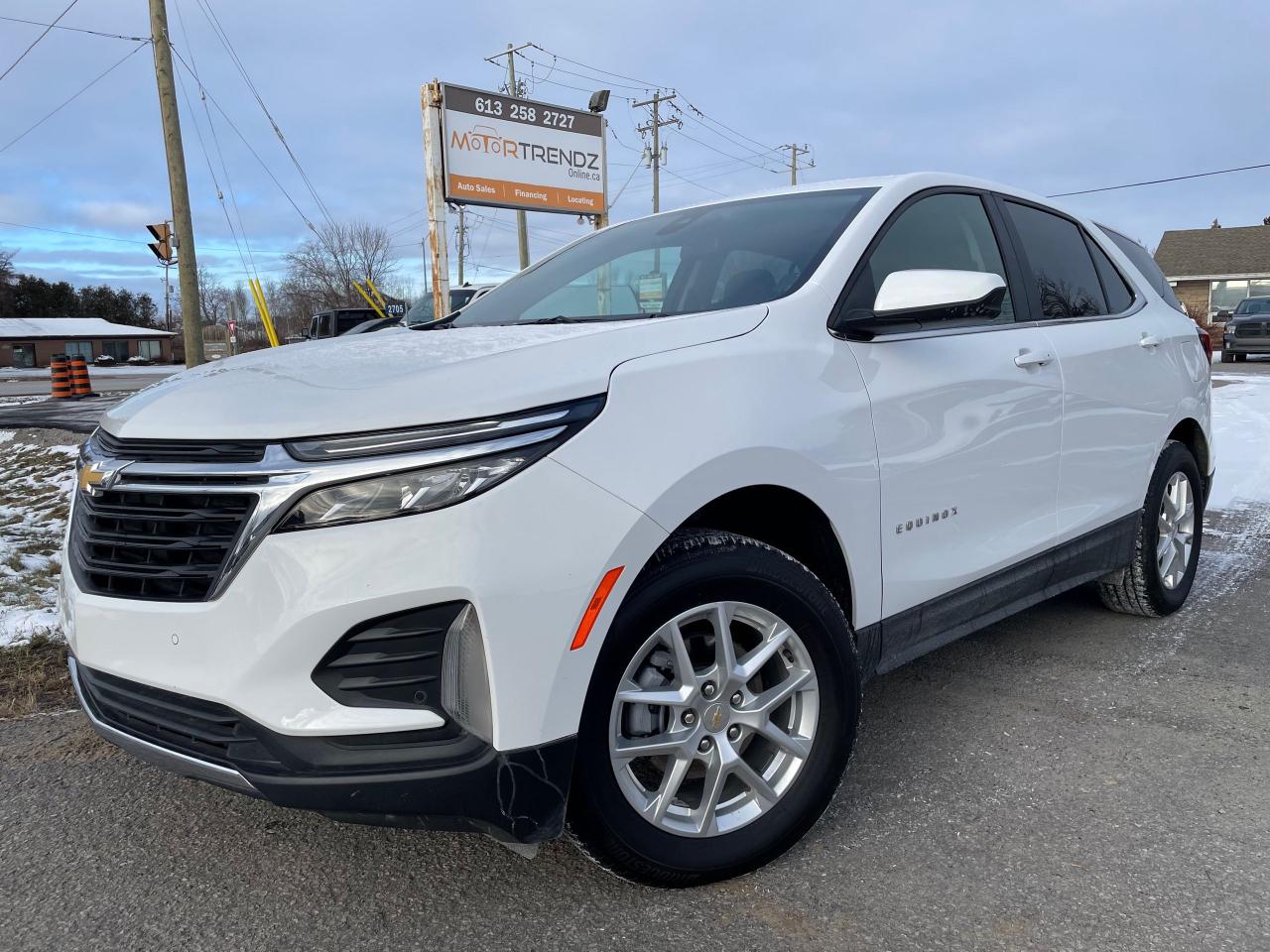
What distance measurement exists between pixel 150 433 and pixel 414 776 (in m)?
0.93

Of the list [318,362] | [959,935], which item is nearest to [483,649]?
[318,362]

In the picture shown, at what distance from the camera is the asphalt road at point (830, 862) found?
2.07m

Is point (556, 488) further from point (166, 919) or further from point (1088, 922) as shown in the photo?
point (1088, 922)

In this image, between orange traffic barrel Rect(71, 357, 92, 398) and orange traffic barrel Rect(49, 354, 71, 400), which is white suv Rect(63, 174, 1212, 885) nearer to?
orange traffic barrel Rect(71, 357, 92, 398)

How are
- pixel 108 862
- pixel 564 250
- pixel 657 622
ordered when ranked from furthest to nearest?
pixel 564 250, pixel 108 862, pixel 657 622

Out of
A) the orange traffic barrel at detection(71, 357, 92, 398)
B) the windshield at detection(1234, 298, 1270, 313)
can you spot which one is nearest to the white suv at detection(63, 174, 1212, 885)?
the orange traffic barrel at detection(71, 357, 92, 398)

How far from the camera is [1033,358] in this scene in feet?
10.2

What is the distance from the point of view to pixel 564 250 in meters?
3.78

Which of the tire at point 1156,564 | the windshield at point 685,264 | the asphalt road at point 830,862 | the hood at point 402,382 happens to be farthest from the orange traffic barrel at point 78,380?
the tire at point 1156,564

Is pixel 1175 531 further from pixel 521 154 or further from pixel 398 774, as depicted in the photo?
pixel 521 154

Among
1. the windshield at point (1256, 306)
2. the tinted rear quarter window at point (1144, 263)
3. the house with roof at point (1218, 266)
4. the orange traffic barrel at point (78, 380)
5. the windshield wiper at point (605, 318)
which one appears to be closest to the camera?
the windshield wiper at point (605, 318)

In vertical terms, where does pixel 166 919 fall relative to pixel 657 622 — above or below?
below

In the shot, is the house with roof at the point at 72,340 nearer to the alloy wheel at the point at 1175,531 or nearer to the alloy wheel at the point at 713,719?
the alloy wheel at the point at 1175,531

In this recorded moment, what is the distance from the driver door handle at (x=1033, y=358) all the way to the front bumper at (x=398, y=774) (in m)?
2.02
